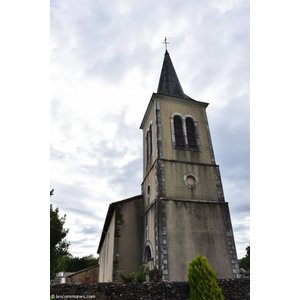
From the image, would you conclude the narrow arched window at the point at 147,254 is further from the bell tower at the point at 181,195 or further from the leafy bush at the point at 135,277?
the leafy bush at the point at 135,277

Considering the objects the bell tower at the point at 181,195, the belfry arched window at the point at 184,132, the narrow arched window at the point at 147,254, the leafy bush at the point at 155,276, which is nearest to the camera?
the leafy bush at the point at 155,276

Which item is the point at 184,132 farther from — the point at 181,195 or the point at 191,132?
the point at 181,195

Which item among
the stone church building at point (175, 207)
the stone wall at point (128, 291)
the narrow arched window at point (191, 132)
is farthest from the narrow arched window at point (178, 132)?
the stone wall at point (128, 291)

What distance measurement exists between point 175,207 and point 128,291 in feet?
18.3

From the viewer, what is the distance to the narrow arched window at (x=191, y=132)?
50.3 feet

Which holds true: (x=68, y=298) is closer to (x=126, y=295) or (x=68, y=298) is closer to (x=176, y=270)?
(x=126, y=295)

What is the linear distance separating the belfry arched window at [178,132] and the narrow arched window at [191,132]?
0.39 meters

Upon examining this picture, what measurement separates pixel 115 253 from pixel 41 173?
1133 centimetres

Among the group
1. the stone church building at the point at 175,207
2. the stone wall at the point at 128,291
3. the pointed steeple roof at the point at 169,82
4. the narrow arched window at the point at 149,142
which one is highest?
the pointed steeple roof at the point at 169,82

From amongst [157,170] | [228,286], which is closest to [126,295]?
[228,286]

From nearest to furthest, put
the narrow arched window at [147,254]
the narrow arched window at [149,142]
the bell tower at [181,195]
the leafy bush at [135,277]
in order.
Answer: the leafy bush at [135,277]
the bell tower at [181,195]
the narrow arched window at [147,254]
the narrow arched window at [149,142]

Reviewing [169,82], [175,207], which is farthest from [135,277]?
[169,82]

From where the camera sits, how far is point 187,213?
12445mm

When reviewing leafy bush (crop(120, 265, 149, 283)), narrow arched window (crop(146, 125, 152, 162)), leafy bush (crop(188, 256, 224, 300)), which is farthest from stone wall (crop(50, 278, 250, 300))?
narrow arched window (crop(146, 125, 152, 162))
